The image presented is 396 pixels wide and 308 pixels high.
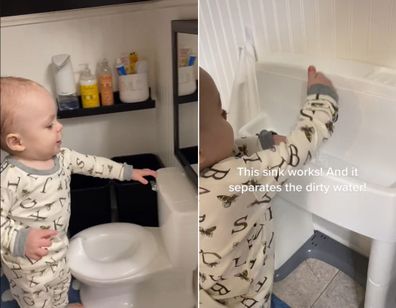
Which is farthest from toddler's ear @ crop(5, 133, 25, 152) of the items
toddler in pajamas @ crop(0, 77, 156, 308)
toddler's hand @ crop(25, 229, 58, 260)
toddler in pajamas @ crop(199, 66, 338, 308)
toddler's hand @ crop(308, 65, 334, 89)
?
toddler's hand @ crop(308, 65, 334, 89)

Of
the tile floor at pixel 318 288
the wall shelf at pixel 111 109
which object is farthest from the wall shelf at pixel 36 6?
the tile floor at pixel 318 288

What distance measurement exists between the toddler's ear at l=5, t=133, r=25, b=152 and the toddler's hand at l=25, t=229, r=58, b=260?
10 centimetres

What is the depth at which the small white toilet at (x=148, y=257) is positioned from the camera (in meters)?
0.63

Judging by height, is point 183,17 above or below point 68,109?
above

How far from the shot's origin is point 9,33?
19.1 inches

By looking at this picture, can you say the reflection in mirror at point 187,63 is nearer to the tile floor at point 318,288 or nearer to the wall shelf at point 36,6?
the wall shelf at point 36,6

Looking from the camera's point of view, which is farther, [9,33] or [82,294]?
[82,294]

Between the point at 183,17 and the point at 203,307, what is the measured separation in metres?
0.41

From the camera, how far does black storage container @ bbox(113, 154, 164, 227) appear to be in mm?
630

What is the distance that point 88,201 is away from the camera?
604 mm

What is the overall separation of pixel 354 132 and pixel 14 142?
419 mm

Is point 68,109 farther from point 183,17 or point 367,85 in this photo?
point 367,85

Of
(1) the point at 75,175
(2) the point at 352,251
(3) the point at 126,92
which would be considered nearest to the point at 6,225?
(1) the point at 75,175

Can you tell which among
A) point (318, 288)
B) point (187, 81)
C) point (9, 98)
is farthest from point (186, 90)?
point (318, 288)
